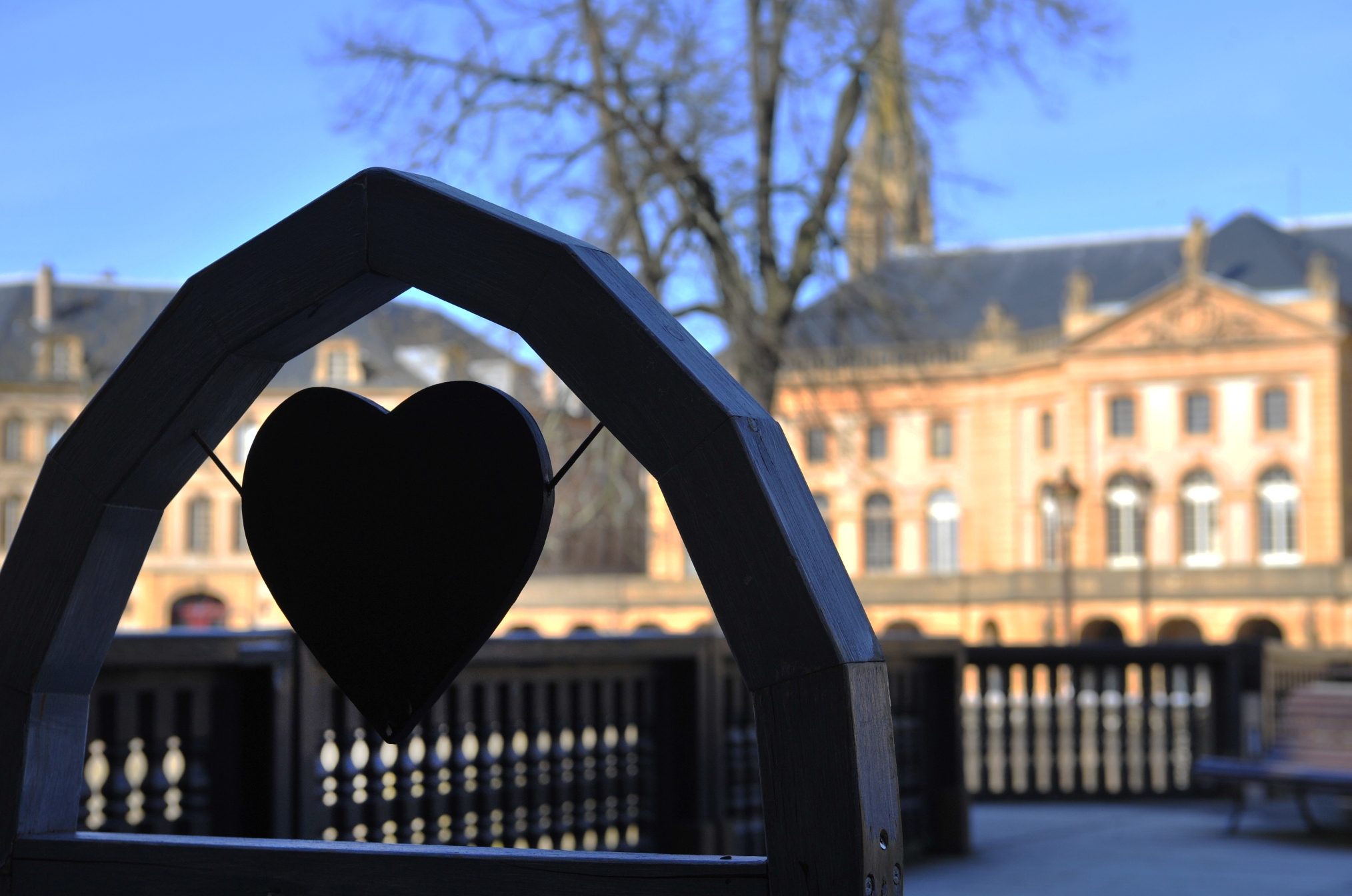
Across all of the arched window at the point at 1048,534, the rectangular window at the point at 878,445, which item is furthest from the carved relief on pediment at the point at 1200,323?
the rectangular window at the point at 878,445

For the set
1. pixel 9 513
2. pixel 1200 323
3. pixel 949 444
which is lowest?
pixel 9 513

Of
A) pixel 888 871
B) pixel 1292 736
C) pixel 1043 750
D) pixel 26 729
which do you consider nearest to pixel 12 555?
pixel 26 729

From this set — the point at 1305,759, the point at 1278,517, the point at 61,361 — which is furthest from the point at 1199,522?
the point at 1305,759

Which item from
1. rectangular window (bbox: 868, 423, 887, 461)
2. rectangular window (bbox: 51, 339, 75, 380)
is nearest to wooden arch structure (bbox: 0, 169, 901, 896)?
rectangular window (bbox: 868, 423, 887, 461)

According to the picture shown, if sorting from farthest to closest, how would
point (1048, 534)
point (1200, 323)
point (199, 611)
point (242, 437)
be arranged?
point (199, 611), point (242, 437), point (1048, 534), point (1200, 323)

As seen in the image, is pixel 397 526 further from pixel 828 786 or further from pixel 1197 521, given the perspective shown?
pixel 1197 521

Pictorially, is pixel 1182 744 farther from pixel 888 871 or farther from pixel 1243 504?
pixel 1243 504

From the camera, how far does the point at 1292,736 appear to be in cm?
859

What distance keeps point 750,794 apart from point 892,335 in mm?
13753

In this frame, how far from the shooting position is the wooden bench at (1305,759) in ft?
24.7

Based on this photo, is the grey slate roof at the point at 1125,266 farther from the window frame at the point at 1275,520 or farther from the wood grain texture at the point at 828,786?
the wood grain texture at the point at 828,786

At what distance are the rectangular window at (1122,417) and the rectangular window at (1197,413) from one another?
68.3 inches

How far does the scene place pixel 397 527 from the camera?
6.08 ft

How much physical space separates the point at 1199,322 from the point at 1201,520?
262 inches
